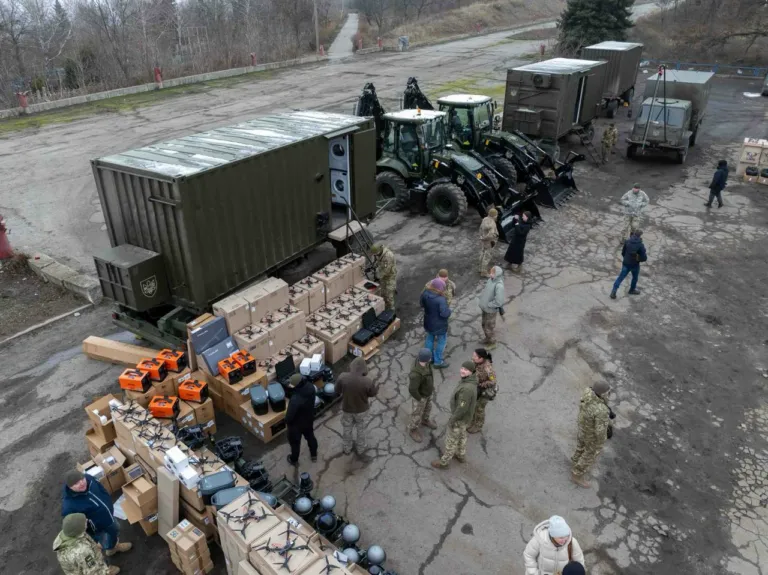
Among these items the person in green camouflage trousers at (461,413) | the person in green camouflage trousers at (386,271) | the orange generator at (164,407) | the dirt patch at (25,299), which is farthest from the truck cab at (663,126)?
the dirt patch at (25,299)

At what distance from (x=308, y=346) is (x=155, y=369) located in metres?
2.19

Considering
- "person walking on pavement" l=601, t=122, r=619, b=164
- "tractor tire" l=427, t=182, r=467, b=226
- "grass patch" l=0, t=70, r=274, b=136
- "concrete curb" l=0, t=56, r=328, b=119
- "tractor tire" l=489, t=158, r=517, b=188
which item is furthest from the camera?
"concrete curb" l=0, t=56, r=328, b=119

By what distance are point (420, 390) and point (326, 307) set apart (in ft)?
9.76

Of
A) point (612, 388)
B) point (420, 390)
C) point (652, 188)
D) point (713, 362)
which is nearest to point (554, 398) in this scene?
point (612, 388)

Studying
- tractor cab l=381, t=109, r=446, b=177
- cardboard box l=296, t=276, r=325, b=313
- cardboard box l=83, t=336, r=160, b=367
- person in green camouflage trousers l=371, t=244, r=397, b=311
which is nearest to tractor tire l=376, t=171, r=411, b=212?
tractor cab l=381, t=109, r=446, b=177

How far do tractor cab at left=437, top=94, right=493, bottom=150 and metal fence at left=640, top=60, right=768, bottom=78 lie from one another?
2344cm

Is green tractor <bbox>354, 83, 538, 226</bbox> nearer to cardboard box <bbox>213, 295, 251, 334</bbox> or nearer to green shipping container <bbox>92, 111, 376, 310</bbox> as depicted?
green shipping container <bbox>92, 111, 376, 310</bbox>

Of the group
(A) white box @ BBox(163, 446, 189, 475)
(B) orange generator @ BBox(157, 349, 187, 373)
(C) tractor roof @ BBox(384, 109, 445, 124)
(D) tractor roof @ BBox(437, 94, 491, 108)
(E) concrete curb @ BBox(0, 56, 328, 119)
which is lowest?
(B) orange generator @ BBox(157, 349, 187, 373)

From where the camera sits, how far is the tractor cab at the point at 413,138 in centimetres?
1260

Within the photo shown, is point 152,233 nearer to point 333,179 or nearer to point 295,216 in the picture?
point 295,216

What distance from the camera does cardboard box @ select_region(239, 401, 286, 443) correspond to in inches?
264

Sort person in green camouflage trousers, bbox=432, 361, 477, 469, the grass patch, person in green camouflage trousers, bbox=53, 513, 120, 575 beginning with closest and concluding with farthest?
person in green camouflage trousers, bbox=53, 513, 120, 575
person in green camouflage trousers, bbox=432, 361, 477, 469
the grass patch

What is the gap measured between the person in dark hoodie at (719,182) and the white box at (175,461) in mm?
13924

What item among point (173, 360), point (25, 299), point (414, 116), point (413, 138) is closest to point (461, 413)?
point (173, 360)
